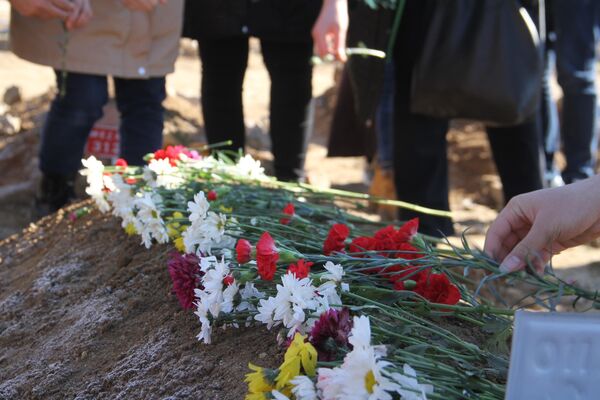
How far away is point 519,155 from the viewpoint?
311 centimetres

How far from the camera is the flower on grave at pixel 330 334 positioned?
1.37 meters

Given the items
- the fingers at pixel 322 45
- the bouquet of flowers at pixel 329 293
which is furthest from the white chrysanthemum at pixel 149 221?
the fingers at pixel 322 45

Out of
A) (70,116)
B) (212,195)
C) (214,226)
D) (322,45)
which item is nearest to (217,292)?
(214,226)

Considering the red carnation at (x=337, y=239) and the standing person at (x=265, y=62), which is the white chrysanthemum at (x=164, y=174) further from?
the standing person at (x=265, y=62)

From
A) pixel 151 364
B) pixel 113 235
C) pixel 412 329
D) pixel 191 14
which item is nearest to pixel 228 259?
pixel 151 364

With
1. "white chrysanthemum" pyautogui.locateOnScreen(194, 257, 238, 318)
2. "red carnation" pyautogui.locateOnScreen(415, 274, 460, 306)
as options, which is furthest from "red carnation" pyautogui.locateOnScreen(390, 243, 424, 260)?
"white chrysanthemum" pyautogui.locateOnScreen(194, 257, 238, 318)

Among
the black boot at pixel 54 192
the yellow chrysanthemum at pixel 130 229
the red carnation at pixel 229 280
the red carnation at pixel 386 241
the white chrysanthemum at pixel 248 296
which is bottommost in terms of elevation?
the black boot at pixel 54 192

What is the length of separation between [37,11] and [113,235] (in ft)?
2.65

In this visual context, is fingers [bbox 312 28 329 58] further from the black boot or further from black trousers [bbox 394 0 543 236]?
the black boot

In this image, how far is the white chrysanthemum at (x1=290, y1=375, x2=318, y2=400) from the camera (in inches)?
49.9

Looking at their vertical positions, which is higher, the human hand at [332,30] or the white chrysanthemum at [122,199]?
the human hand at [332,30]

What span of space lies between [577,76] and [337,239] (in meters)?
2.62

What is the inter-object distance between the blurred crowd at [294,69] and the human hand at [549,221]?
118 centimetres

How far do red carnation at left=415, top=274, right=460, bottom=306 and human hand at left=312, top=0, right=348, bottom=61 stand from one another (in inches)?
50.8
